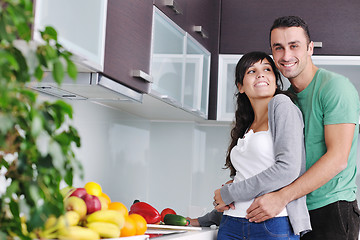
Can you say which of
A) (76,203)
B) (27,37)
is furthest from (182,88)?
(27,37)

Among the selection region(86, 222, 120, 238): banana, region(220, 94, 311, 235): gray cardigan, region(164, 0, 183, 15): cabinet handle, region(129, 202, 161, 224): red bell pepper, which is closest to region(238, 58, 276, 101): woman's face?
region(220, 94, 311, 235): gray cardigan

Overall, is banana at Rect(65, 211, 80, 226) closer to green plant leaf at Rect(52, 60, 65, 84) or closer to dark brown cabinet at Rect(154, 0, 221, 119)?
green plant leaf at Rect(52, 60, 65, 84)

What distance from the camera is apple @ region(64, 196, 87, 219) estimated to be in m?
1.19

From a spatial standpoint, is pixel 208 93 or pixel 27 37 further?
pixel 208 93

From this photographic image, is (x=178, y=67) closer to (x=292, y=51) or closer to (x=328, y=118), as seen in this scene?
(x=292, y=51)

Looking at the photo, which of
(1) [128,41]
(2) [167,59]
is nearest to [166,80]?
(2) [167,59]

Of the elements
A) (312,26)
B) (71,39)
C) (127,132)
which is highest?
(312,26)

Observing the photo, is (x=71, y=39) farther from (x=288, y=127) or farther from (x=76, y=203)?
(x=288, y=127)

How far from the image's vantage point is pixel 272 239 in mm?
1666

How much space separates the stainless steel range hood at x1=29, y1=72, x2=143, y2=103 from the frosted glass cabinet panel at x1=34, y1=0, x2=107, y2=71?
5 centimetres

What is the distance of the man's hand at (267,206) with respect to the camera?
166 centimetres

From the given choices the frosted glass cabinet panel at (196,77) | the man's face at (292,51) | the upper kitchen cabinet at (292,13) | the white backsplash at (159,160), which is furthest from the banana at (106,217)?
the upper kitchen cabinet at (292,13)

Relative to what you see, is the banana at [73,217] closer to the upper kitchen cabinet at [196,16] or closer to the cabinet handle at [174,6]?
the upper kitchen cabinet at [196,16]

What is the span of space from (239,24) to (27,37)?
2310mm
